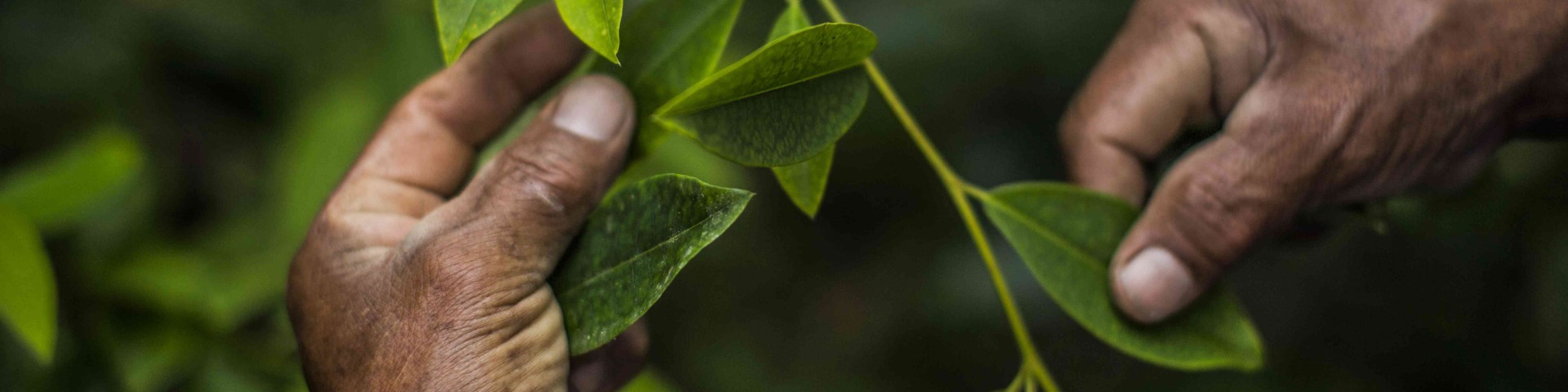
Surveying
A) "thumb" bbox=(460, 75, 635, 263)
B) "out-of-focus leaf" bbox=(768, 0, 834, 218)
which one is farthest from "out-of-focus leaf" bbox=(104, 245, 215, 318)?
"out-of-focus leaf" bbox=(768, 0, 834, 218)

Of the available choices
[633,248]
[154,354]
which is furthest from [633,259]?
[154,354]

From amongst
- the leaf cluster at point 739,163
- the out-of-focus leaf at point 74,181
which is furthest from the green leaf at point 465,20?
the out-of-focus leaf at point 74,181

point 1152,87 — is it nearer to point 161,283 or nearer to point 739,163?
point 739,163

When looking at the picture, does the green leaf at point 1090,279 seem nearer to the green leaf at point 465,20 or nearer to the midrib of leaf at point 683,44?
the midrib of leaf at point 683,44

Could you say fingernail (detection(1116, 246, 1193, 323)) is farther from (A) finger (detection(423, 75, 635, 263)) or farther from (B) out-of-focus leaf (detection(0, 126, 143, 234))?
(B) out-of-focus leaf (detection(0, 126, 143, 234))

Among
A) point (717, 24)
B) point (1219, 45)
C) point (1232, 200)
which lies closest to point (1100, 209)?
point (1232, 200)
